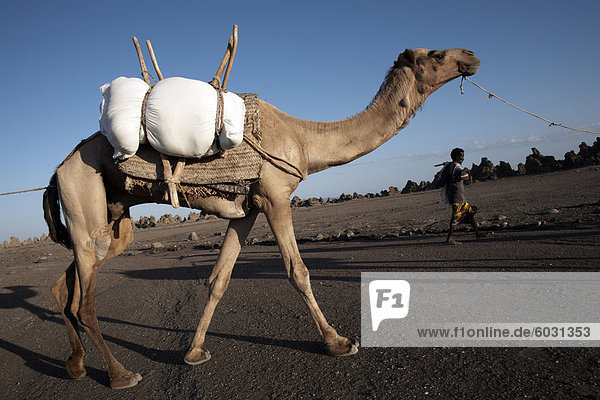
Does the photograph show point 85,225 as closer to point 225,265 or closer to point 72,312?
point 72,312

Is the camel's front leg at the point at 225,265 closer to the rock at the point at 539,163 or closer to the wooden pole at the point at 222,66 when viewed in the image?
the wooden pole at the point at 222,66

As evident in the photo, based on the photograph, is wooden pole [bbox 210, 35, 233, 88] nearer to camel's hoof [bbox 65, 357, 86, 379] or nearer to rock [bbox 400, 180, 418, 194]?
camel's hoof [bbox 65, 357, 86, 379]

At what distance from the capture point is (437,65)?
4125mm

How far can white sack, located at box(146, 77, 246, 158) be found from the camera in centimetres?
352

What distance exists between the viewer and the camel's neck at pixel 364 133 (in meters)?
4.11

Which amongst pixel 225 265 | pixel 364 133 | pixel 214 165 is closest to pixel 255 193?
pixel 214 165

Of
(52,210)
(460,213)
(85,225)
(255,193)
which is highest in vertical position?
(255,193)

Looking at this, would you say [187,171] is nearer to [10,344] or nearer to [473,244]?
[10,344]

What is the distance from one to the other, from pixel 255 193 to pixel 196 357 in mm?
1667

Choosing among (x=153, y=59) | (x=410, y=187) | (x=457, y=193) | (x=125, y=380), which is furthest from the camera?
(x=410, y=187)

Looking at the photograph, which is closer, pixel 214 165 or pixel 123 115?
pixel 123 115

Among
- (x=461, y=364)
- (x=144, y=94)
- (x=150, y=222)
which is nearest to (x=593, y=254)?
(x=461, y=364)

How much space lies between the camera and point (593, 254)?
6.11 meters

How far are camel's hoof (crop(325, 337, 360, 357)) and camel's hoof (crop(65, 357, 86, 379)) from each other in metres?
2.41
